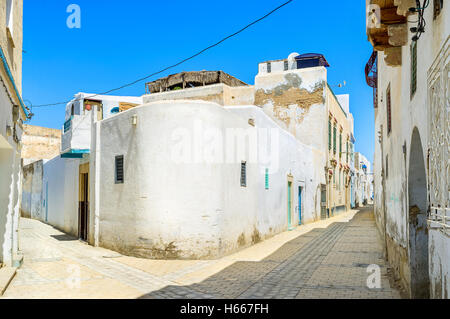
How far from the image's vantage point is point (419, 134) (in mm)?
5461

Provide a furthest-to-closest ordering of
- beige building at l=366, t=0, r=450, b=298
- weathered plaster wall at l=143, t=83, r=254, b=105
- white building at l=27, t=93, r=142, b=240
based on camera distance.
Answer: weathered plaster wall at l=143, t=83, r=254, b=105
white building at l=27, t=93, r=142, b=240
beige building at l=366, t=0, r=450, b=298

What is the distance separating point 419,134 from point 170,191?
640 centimetres

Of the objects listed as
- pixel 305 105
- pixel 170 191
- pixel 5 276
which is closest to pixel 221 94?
pixel 305 105

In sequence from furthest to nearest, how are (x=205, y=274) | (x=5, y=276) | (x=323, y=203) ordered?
(x=323, y=203) < (x=205, y=274) < (x=5, y=276)

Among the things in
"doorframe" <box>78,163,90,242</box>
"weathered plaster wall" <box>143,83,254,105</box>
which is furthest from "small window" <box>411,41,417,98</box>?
"weathered plaster wall" <box>143,83,254,105</box>

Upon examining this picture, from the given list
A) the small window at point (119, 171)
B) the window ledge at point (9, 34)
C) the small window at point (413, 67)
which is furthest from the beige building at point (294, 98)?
the small window at point (413, 67)

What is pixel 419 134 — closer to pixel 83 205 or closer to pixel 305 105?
pixel 83 205

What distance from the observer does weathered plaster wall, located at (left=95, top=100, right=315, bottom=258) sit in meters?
10.4

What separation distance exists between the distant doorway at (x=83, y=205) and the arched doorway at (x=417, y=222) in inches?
411

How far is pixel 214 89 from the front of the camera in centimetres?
2434

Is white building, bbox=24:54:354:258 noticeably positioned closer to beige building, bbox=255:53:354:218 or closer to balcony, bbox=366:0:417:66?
balcony, bbox=366:0:417:66

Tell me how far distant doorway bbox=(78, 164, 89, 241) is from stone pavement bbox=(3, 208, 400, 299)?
64 centimetres

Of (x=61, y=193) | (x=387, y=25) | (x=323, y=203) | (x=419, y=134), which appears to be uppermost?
(x=387, y=25)
